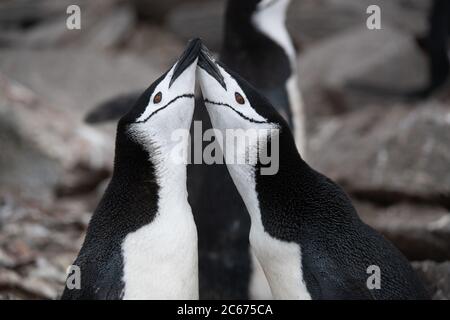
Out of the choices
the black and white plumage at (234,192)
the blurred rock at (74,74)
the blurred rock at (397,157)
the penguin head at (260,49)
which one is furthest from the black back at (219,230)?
the blurred rock at (74,74)

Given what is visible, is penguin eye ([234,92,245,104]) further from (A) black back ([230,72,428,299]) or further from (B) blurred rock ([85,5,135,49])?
(B) blurred rock ([85,5,135,49])

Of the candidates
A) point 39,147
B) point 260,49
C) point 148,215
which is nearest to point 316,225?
point 148,215

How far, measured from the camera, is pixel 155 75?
7547 mm

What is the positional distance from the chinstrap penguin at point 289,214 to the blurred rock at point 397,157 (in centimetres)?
207

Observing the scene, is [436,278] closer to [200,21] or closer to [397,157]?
[397,157]

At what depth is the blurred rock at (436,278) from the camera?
354 cm

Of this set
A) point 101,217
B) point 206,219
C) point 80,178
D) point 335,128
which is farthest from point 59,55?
point 101,217

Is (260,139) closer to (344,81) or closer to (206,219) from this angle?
(206,219)

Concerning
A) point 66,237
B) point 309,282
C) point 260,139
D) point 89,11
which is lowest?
point 66,237

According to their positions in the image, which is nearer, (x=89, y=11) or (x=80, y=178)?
(x=80, y=178)

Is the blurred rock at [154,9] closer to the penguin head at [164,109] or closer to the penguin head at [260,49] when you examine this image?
the penguin head at [260,49]

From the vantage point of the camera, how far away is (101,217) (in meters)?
2.96

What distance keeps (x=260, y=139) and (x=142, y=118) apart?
0.37 metres

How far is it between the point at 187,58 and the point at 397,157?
8.43ft
